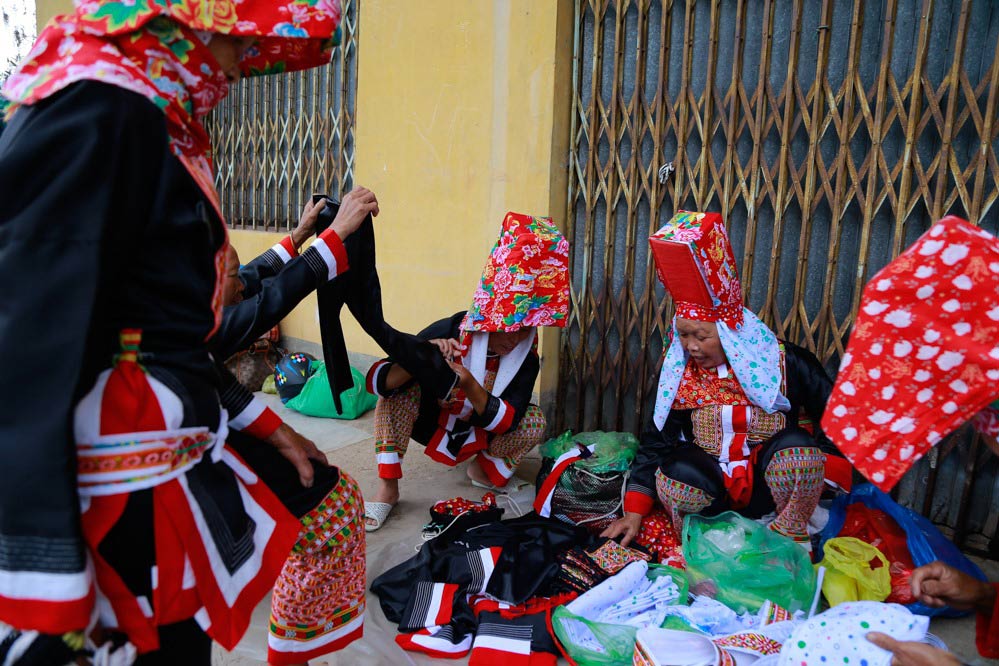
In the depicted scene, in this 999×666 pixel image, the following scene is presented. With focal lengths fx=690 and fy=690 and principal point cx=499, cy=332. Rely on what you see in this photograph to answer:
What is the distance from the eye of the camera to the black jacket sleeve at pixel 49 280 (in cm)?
100

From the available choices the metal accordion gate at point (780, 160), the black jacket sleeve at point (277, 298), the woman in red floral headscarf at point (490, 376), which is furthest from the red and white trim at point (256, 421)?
the metal accordion gate at point (780, 160)

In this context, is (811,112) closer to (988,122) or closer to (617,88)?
(988,122)

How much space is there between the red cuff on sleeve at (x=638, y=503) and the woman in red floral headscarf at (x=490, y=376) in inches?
27.3

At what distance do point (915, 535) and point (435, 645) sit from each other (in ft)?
5.97

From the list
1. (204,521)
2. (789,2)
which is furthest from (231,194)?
(204,521)

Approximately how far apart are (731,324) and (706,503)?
743 mm

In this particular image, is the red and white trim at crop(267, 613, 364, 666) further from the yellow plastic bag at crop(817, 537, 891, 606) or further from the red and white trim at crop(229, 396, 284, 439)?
the yellow plastic bag at crop(817, 537, 891, 606)

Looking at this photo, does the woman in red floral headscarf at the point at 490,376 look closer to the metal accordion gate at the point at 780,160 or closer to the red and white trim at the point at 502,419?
the red and white trim at the point at 502,419

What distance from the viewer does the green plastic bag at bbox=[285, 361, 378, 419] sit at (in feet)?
15.7

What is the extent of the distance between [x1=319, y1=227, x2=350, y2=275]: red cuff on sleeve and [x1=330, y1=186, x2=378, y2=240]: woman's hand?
0.02 m

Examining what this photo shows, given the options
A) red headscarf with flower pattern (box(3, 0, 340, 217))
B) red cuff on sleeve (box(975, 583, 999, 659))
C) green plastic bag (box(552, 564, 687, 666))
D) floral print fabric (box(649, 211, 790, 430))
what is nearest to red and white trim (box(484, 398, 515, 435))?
floral print fabric (box(649, 211, 790, 430))

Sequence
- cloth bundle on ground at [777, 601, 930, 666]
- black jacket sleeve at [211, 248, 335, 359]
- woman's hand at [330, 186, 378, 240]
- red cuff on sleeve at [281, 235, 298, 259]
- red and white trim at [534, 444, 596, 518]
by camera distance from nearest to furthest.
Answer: cloth bundle on ground at [777, 601, 930, 666] < black jacket sleeve at [211, 248, 335, 359] < woman's hand at [330, 186, 378, 240] < red cuff on sleeve at [281, 235, 298, 259] < red and white trim at [534, 444, 596, 518]

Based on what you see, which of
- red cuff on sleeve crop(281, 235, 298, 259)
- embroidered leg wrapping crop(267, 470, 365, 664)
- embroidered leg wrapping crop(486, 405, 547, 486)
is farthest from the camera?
embroidered leg wrapping crop(486, 405, 547, 486)

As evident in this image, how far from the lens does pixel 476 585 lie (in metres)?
2.54
